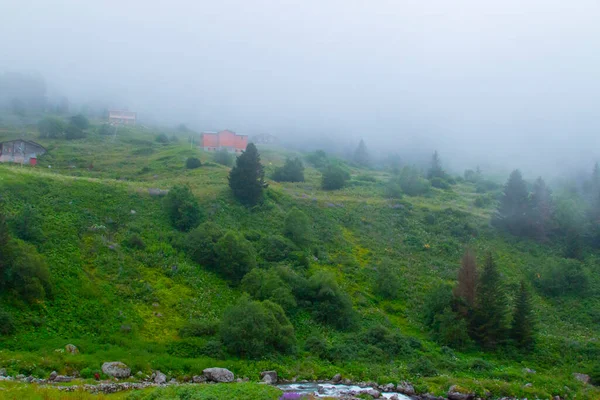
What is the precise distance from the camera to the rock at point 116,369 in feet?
91.6

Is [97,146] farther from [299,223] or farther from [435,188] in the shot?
[435,188]

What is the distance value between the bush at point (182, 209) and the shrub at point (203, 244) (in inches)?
113

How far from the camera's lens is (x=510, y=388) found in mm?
33281

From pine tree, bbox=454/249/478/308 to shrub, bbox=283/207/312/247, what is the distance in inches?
659

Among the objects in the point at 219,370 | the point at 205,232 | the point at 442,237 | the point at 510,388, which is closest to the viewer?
the point at 219,370

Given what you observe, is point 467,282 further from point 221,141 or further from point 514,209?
point 221,141

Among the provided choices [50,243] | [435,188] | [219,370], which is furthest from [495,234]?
[50,243]

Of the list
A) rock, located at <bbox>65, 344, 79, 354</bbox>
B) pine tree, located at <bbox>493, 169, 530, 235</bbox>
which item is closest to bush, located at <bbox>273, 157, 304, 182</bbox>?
pine tree, located at <bbox>493, 169, 530, 235</bbox>

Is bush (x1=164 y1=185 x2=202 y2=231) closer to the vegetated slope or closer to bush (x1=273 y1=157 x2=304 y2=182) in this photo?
the vegetated slope

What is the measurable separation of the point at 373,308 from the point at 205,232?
56.5 ft

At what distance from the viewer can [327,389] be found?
3008cm

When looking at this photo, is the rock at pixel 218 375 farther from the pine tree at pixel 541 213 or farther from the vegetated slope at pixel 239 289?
the pine tree at pixel 541 213

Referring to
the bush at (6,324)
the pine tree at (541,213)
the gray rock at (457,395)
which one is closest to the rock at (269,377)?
the gray rock at (457,395)

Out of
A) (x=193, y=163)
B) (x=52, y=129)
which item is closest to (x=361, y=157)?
(x=193, y=163)
